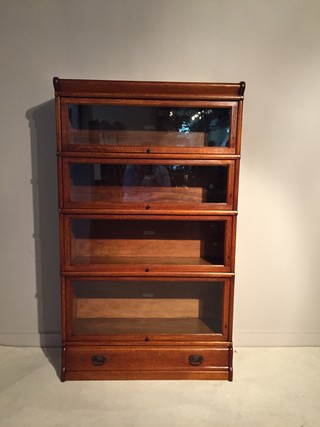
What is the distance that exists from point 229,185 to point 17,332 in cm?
159

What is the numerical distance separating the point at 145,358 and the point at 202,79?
1.60 metres

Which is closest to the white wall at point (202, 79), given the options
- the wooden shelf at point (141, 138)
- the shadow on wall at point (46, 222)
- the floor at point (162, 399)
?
the shadow on wall at point (46, 222)

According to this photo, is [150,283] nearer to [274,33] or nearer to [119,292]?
[119,292]

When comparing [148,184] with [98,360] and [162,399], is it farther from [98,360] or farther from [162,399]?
[162,399]

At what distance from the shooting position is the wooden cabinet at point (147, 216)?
1508 mm

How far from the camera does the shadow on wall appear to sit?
180 cm

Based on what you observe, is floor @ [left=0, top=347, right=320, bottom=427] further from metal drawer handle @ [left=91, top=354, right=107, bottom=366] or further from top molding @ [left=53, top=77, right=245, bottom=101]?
top molding @ [left=53, top=77, right=245, bottom=101]

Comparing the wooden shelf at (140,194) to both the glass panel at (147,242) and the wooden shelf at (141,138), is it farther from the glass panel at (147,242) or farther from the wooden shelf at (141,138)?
the wooden shelf at (141,138)

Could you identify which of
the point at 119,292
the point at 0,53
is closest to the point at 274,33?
the point at 0,53

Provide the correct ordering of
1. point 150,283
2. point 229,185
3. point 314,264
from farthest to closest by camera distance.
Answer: point 314,264 < point 150,283 < point 229,185

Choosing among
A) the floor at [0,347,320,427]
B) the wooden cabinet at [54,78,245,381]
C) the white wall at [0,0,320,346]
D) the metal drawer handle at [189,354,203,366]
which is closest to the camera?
the floor at [0,347,320,427]

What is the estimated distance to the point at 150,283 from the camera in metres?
1.70

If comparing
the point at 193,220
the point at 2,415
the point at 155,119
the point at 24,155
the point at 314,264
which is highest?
the point at 155,119

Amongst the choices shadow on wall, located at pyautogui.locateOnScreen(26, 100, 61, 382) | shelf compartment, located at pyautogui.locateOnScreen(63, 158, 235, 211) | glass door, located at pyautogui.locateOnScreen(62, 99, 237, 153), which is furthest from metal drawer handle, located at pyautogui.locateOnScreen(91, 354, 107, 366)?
glass door, located at pyautogui.locateOnScreen(62, 99, 237, 153)
